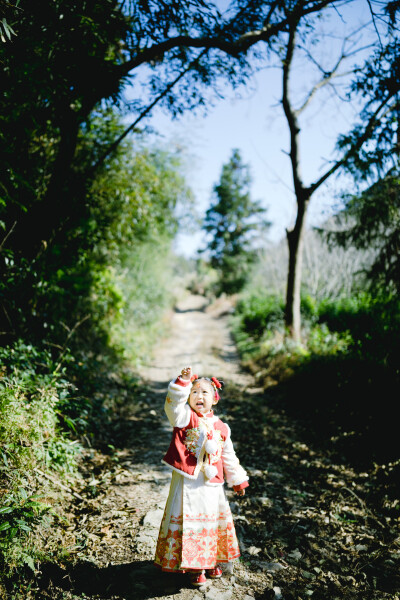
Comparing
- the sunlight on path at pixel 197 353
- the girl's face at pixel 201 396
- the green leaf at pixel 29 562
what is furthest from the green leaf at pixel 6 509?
the sunlight on path at pixel 197 353

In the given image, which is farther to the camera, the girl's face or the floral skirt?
the girl's face

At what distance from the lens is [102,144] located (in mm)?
6707

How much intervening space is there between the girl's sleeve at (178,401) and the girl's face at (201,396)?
10 centimetres

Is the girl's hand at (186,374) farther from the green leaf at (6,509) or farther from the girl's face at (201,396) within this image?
the green leaf at (6,509)

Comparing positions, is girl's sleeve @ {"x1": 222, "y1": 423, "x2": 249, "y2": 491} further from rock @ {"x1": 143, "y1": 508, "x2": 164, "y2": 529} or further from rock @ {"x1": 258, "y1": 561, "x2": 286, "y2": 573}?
rock @ {"x1": 143, "y1": 508, "x2": 164, "y2": 529}

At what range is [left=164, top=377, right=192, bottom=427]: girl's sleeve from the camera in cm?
219

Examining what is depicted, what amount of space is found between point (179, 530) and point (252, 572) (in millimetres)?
863

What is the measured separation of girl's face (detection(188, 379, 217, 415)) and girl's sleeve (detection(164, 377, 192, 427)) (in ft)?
0.32

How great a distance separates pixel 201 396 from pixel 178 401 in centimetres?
24

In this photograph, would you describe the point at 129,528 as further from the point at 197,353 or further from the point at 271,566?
the point at 197,353

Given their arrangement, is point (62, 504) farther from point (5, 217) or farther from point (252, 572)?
point (5, 217)

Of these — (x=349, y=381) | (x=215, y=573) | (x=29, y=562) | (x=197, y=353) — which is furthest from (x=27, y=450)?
(x=197, y=353)

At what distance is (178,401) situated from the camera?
2.22 m

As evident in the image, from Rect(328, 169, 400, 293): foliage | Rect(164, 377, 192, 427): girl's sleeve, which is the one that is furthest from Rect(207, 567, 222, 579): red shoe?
Rect(328, 169, 400, 293): foliage
